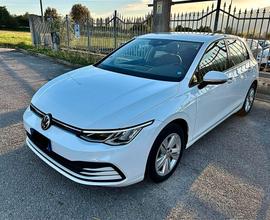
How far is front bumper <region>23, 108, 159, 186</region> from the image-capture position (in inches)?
88.1

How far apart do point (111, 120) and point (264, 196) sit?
5.99 ft

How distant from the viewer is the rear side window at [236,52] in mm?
4035

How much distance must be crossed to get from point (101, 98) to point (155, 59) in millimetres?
1217

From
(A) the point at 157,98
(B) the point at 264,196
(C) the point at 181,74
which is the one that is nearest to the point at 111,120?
(A) the point at 157,98

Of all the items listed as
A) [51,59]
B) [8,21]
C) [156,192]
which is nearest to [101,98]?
[156,192]

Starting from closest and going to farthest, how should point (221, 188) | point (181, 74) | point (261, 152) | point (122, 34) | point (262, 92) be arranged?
1. point (221, 188)
2. point (181, 74)
3. point (261, 152)
4. point (262, 92)
5. point (122, 34)

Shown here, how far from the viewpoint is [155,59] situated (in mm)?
3506

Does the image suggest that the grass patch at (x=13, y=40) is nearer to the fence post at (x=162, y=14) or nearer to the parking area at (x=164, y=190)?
the fence post at (x=162, y=14)

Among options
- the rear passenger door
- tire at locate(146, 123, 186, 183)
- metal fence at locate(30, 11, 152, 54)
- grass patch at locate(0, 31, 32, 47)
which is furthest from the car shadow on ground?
grass patch at locate(0, 31, 32, 47)

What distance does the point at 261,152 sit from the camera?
3.68 meters

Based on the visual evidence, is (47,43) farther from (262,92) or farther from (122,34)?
(262,92)

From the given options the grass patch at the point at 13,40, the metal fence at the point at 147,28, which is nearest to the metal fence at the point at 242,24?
the metal fence at the point at 147,28

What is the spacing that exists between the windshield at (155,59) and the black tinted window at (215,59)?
0.52 ft

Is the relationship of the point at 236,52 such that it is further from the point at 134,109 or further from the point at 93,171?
the point at 93,171
